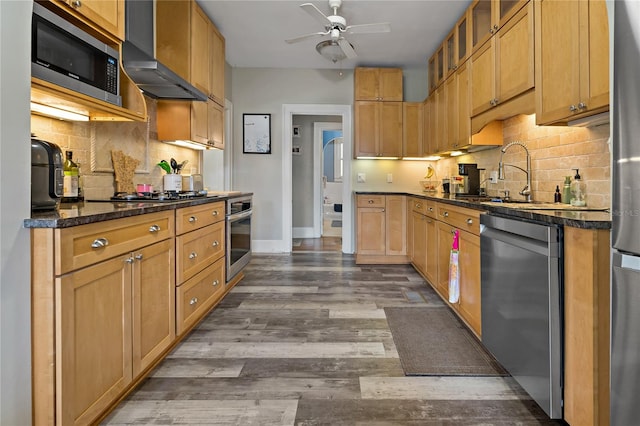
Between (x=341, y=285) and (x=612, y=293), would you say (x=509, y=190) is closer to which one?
(x=341, y=285)

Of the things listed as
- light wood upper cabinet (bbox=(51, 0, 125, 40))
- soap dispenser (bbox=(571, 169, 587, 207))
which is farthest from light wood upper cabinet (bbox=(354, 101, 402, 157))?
light wood upper cabinet (bbox=(51, 0, 125, 40))

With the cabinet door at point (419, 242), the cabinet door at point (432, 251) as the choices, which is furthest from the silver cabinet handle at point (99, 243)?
the cabinet door at point (419, 242)

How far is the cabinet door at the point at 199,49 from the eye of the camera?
325 cm

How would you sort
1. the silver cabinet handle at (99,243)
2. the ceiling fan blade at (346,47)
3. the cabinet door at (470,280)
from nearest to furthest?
1. the silver cabinet handle at (99,243)
2. the cabinet door at (470,280)
3. the ceiling fan blade at (346,47)

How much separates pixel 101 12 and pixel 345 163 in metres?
3.78

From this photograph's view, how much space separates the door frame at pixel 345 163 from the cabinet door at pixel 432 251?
6.12 feet

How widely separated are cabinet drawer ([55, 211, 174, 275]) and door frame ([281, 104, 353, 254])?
352cm

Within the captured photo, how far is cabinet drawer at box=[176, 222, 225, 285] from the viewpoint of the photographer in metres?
2.21

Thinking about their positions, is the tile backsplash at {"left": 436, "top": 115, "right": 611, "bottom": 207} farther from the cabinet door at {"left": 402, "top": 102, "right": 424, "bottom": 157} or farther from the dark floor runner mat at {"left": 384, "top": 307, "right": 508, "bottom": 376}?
the cabinet door at {"left": 402, "top": 102, "right": 424, "bottom": 157}

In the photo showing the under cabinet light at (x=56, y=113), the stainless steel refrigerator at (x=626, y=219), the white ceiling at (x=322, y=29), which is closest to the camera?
the stainless steel refrigerator at (x=626, y=219)

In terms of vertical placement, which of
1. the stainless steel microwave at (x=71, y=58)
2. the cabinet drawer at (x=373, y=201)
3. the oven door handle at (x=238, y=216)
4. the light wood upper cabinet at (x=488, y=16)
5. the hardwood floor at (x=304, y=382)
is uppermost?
the light wood upper cabinet at (x=488, y=16)

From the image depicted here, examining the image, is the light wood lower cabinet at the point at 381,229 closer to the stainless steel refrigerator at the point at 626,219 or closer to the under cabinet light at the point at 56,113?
the under cabinet light at the point at 56,113

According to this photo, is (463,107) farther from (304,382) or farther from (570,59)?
(304,382)

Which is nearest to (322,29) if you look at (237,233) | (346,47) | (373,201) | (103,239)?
(346,47)
